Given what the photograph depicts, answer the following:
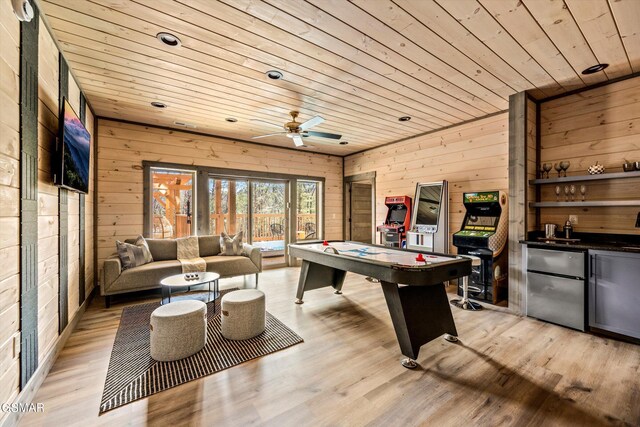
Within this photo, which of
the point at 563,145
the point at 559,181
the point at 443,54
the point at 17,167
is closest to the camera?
the point at 17,167

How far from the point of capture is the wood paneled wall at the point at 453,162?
13.2 ft

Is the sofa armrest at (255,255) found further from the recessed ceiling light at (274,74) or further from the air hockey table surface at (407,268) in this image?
the recessed ceiling light at (274,74)

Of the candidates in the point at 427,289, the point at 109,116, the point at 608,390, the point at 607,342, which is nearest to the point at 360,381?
the point at 427,289

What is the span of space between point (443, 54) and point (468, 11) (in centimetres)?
54

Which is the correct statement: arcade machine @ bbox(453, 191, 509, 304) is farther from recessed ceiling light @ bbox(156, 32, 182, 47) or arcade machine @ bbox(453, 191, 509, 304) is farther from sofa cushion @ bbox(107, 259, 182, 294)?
sofa cushion @ bbox(107, 259, 182, 294)

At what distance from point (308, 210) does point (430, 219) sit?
298cm

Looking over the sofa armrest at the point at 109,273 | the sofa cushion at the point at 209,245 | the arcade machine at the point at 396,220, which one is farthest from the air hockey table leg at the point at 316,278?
the sofa armrest at the point at 109,273

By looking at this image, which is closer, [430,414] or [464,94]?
[430,414]

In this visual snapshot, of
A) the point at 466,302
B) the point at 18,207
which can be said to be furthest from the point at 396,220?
the point at 18,207

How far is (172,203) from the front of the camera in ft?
16.3

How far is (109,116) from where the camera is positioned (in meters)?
4.24

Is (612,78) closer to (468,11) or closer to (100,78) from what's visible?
(468,11)

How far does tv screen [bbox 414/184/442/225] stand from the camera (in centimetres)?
439

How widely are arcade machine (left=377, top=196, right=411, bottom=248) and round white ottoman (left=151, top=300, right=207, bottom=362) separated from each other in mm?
3577
